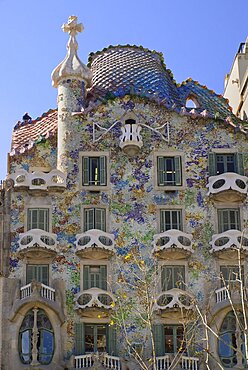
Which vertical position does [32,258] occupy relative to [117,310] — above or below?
above

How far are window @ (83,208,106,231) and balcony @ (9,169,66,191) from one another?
1361 millimetres

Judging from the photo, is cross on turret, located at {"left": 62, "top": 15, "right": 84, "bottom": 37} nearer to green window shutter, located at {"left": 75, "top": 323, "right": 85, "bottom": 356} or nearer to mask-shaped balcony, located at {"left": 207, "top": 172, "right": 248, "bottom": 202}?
mask-shaped balcony, located at {"left": 207, "top": 172, "right": 248, "bottom": 202}

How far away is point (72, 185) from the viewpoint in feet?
107

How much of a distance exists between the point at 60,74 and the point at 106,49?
3.91m

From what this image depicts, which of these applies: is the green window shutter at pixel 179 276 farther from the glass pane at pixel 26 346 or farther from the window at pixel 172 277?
the glass pane at pixel 26 346

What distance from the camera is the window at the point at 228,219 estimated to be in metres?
32.2

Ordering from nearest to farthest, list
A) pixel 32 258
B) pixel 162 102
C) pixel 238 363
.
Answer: pixel 238 363
pixel 32 258
pixel 162 102

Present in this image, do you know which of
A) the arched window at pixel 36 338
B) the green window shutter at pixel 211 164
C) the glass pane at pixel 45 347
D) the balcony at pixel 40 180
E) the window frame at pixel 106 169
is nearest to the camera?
the arched window at pixel 36 338

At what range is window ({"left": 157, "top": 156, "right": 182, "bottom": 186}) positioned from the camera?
32.7m

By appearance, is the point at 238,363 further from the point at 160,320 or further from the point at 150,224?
the point at 150,224

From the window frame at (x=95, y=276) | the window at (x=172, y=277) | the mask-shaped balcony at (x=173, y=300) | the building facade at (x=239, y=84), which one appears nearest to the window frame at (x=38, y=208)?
the window frame at (x=95, y=276)

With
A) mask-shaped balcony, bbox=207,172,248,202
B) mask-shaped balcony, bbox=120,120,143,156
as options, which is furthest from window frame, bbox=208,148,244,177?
mask-shaped balcony, bbox=120,120,143,156

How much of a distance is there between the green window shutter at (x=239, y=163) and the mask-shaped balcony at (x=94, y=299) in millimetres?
7021

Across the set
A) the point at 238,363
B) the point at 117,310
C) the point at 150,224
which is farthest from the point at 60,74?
the point at 238,363
